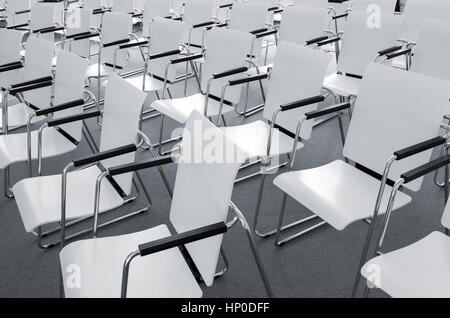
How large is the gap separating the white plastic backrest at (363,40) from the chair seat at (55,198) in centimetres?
205

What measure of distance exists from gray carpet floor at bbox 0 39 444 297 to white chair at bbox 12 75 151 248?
16.5 inches

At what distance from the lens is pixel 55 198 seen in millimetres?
2053

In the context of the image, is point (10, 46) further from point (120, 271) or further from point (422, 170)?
point (422, 170)

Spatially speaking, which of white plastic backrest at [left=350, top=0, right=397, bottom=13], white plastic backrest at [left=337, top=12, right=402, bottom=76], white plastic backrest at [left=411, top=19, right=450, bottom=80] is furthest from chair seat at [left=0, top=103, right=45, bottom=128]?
white plastic backrest at [left=350, top=0, right=397, bottom=13]

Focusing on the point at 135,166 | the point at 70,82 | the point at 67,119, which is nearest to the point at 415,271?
the point at 135,166

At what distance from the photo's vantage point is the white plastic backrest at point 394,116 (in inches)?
73.2

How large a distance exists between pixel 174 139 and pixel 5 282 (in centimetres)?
173

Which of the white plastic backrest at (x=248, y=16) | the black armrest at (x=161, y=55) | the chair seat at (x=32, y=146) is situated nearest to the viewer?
the chair seat at (x=32, y=146)

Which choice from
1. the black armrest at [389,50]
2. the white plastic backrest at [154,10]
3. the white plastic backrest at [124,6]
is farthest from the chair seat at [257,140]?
the white plastic backrest at [124,6]

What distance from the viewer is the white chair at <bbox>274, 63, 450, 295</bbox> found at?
182cm

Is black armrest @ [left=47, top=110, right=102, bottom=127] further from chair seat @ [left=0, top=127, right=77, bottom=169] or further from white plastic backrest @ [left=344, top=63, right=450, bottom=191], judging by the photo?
white plastic backrest @ [left=344, top=63, right=450, bottom=191]

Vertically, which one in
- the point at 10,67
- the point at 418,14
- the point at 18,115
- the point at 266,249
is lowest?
the point at 266,249

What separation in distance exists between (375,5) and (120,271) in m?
3.50

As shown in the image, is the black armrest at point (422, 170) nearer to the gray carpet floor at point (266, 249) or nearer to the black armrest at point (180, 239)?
the gray carpet floor at point (266, 249)
